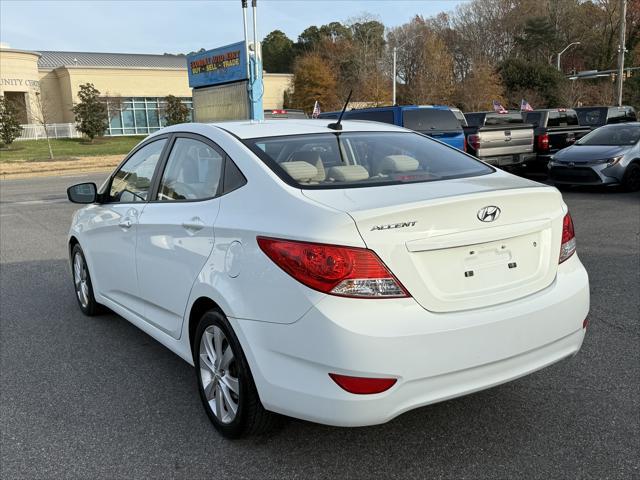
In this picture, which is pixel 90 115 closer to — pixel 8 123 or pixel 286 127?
pixel 8 123

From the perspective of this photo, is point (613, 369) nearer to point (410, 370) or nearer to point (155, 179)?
point (410, 370)

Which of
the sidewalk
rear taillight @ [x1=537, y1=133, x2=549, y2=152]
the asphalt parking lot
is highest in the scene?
rear taillight @ [x1=537, y1=133, x2=549, y2=152]

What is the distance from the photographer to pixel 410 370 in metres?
2.49

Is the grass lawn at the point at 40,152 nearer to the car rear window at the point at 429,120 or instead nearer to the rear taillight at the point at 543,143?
the car rear window at the point at 429,120

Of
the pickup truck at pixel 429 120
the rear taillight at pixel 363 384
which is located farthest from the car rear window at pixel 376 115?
the rear taillight at pixel 363 384

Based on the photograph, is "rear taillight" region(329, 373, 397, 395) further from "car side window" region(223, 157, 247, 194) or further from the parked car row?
the parked car row

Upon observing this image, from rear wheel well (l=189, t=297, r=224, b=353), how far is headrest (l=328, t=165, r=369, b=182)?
94 cm

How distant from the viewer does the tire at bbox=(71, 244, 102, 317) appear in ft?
17.0

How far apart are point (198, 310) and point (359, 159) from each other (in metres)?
1.31

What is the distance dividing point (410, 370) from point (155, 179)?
2333mm

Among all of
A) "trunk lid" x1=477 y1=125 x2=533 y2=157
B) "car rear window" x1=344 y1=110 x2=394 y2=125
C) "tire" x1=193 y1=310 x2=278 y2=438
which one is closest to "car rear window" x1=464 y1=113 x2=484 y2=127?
"trunk lid" x1=477 y1=125 x2=533 y2=157

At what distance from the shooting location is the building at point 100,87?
48.2 metres

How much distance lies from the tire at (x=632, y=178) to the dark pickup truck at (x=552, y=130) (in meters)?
2.87

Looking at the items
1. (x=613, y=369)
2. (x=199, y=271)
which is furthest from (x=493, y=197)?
(x=613, y=369)
